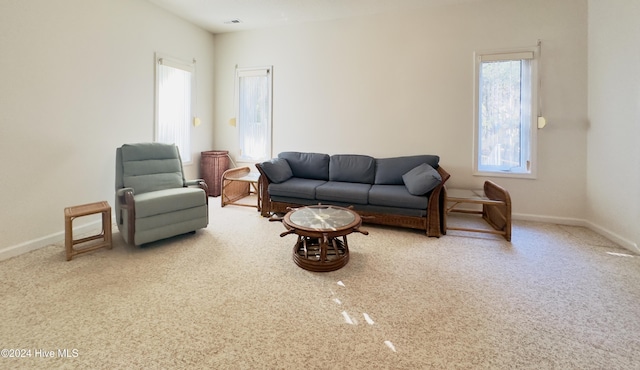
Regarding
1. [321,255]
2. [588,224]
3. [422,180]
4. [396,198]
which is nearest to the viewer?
[321,255]

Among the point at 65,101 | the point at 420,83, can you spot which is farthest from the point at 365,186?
the point at 65,101

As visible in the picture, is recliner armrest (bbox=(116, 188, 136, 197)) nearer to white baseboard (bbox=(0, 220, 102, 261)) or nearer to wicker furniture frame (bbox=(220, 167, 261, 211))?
white baseboard (bbox=(0, 220, 102, 261))

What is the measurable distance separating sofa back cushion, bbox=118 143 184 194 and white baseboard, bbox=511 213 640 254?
15.0ft

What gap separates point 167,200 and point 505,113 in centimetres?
440

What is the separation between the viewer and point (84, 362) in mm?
1436

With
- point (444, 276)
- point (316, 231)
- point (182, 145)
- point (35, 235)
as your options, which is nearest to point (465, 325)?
point (444, 276)

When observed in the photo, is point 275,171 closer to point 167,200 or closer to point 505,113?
point 167,200

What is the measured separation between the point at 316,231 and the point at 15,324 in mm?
1949

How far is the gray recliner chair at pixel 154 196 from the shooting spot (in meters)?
2.79

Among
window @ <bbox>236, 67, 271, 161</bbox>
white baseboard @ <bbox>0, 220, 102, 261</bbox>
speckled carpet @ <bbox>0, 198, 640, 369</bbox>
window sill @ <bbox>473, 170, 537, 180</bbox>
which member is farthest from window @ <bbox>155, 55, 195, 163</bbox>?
window sill @ <bbox>473, 170, 537, 180</bbox>

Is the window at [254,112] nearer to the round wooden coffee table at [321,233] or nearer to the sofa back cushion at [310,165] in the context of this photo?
the sofa back cushion at [310,165]

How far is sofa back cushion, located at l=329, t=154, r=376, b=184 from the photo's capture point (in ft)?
13.7

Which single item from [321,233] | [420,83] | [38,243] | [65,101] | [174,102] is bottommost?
[38,243]

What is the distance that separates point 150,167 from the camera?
3354 mm
